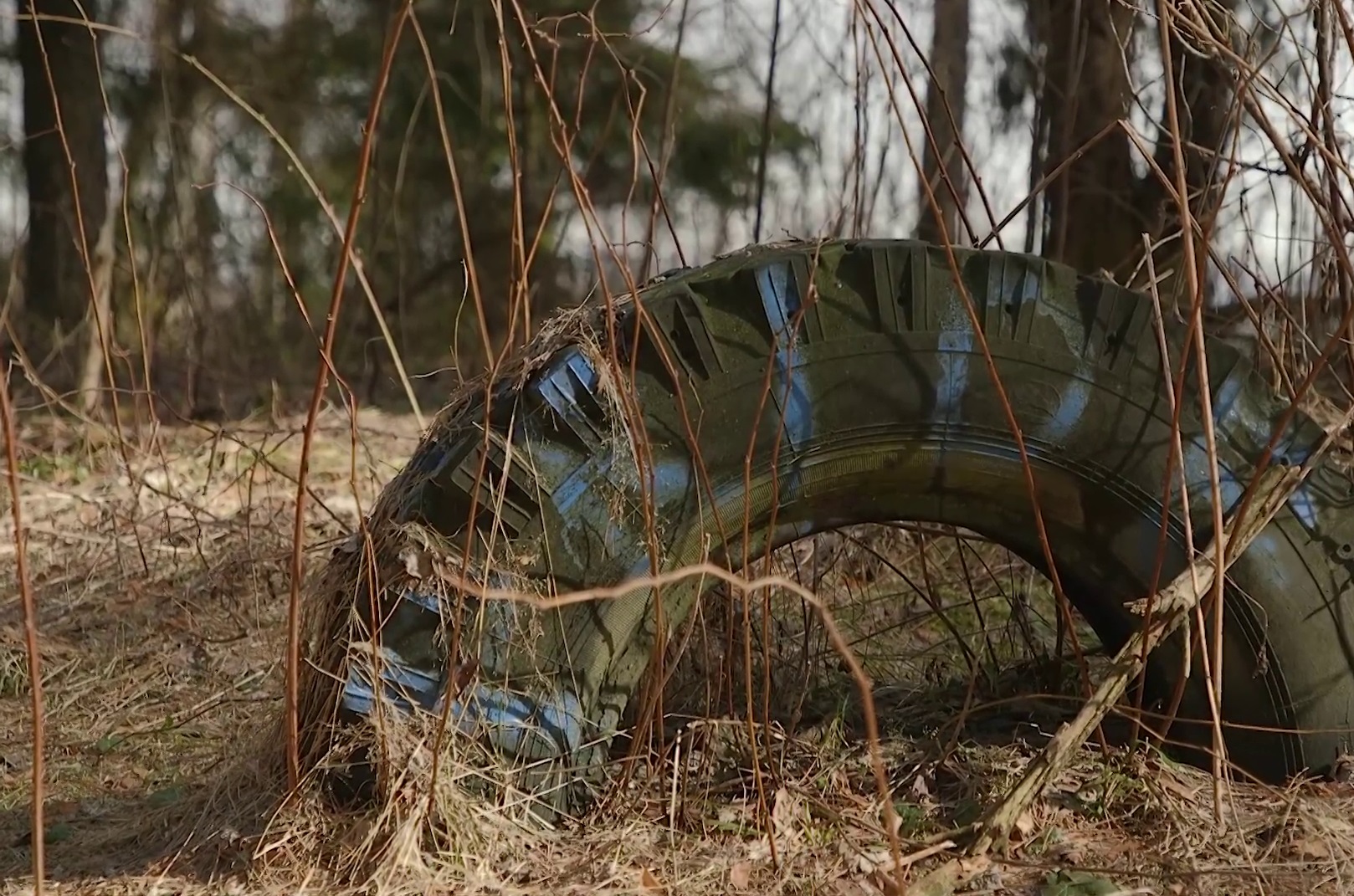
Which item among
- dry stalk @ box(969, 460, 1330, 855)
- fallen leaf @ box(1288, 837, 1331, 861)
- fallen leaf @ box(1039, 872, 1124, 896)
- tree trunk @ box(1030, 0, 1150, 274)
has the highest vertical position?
tree trunk @ box(1030, 0, 1150, 274)

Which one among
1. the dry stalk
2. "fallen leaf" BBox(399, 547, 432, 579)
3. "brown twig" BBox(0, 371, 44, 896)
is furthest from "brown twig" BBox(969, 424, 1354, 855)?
"brown twig" BBox(0, 371, 44, 896)

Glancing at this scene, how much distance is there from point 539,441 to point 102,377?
6685 millimetres

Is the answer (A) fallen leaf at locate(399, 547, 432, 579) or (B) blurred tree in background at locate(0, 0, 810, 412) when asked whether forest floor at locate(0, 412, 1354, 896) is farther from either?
(B) blurred tree in background at locate(0, 0, 810, 412)

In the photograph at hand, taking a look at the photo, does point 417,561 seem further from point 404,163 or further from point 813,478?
point 404,163

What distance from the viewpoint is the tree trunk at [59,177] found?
297 inches

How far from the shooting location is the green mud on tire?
1903 millimetres

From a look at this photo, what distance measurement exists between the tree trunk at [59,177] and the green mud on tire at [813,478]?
6551mm

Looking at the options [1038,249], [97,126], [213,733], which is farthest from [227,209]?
[213,733]

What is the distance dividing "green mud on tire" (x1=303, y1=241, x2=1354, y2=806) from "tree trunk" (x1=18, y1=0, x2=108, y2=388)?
655cm

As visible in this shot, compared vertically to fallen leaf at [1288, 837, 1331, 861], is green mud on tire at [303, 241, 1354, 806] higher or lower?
higher

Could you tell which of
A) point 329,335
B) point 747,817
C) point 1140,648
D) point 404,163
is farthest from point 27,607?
point 404,163

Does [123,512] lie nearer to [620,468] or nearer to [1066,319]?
[620,468]

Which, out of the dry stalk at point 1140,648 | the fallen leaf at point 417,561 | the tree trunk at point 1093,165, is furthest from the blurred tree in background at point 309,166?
the dry stalk at point 1140,648

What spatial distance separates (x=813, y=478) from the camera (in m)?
2.03
